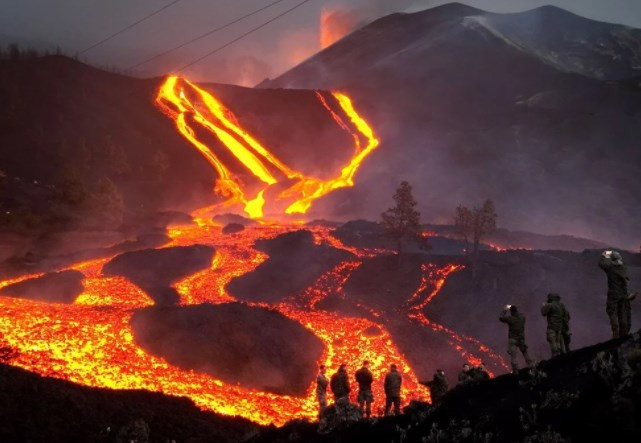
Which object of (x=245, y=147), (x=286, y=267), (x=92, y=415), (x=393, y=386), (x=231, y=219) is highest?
(x=245, y=147)

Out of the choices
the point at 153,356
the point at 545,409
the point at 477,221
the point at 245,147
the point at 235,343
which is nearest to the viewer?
the point at 545,409

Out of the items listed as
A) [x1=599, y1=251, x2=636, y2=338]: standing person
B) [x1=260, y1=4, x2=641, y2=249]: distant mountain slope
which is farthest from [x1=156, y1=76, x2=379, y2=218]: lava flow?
[x1=599, y1=251, x2=636, y2=338]: standing person

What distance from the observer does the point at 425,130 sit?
107m

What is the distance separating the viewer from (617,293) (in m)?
11.7

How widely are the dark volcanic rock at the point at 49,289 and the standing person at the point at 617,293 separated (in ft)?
114

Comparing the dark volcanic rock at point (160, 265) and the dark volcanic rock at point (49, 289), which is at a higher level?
the dark volcanic rock at point (160, 265)

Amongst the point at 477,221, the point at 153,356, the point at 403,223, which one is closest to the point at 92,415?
the point at 153,356

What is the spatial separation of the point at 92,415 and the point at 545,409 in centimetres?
1534

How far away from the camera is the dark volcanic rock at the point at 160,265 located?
44031mm

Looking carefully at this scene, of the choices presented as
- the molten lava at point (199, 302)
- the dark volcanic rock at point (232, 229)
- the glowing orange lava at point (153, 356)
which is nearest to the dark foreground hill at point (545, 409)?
the molten lava at point (199, 302)

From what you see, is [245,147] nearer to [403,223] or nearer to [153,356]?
[403,223]

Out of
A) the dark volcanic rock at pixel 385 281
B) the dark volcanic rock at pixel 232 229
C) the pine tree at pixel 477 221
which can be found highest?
the dark volcanic rock at pixel 232 229

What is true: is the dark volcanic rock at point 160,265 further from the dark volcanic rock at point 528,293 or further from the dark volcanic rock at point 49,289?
the dark volcanic rock at point 528,293

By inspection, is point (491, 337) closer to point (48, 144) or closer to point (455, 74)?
point (48, 144)
